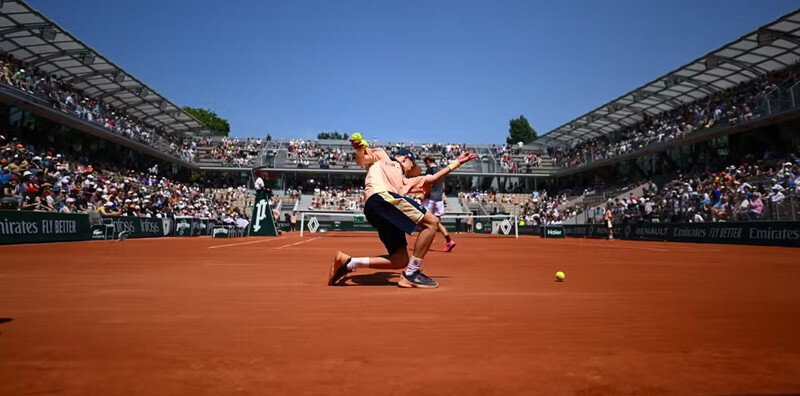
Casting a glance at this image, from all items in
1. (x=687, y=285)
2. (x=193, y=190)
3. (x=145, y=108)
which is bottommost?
(x=687, y=285)

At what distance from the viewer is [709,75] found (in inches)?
1059

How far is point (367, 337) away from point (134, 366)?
112 centimetres

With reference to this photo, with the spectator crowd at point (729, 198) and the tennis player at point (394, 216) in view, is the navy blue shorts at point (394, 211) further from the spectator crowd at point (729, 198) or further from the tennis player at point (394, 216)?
the spectator crowd at point (729, 198)

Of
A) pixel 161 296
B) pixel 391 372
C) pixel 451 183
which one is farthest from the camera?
pixel 451 183

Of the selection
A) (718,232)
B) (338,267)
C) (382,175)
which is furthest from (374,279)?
(718,232)

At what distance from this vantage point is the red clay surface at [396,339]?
6.09 feet

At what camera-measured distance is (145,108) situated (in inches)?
1415

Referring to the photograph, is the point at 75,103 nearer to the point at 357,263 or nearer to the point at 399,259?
the point at 357,263

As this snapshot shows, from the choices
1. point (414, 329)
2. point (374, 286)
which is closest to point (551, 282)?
point (374, 286)

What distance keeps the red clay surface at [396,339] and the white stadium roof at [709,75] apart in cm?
2241

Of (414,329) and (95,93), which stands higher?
(95,93)

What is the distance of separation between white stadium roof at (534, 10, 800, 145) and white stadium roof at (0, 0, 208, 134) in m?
31.7

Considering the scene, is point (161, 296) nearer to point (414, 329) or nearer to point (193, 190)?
point (414, 329)

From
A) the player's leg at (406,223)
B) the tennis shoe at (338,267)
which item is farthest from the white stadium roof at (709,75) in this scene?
the tennis shoe at (338,267)
